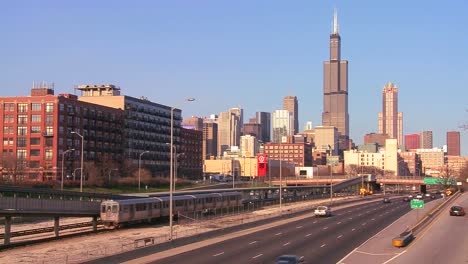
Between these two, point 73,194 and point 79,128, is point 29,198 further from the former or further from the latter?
point 79,128

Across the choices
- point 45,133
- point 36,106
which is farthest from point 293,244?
point 36,106

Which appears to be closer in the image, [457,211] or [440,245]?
[440,245]

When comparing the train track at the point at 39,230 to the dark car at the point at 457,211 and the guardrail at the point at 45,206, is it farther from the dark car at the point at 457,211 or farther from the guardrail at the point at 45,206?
the dark car at the point at 457,211

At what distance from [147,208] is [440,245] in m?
37.1

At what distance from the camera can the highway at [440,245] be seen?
43.8 meters

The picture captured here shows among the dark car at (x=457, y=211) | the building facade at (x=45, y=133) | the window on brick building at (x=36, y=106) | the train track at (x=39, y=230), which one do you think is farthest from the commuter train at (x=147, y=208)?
the window on brick building at (x=36, y=106)

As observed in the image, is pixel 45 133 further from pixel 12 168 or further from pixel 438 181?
pixel 438 181

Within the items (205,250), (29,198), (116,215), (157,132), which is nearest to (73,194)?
(116,215)

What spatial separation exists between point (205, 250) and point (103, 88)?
486 feet

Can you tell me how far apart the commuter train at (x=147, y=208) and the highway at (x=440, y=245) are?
3290 centimetres

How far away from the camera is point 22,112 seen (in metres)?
139

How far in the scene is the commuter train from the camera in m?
71.2

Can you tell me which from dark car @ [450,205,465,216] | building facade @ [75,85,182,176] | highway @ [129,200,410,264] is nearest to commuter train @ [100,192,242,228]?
highway @ [129,200,410,264]

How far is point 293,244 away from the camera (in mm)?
53750
